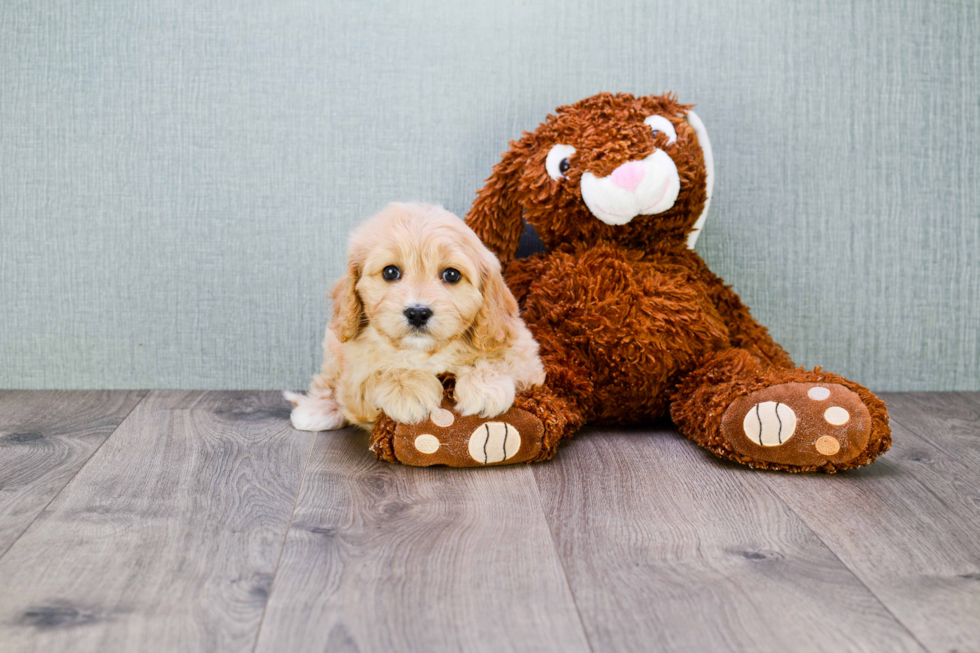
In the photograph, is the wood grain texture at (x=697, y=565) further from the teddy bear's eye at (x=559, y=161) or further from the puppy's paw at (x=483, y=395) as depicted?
the teddy bear's eye at (x=559, y=161)

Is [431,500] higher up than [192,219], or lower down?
lower down

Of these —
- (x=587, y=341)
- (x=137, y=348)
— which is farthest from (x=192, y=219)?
(x=587, y=341)

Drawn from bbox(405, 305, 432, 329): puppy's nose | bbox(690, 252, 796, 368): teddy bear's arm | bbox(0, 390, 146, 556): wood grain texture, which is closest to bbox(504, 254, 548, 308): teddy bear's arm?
bbox(690, 252, 796, 368): teddy bear's arm

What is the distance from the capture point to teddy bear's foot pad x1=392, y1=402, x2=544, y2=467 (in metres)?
1.37

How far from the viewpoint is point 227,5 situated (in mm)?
1844

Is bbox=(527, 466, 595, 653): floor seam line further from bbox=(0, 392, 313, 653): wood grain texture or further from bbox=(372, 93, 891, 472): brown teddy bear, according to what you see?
bbox=(0, 392, 313, 653): wood grain texture

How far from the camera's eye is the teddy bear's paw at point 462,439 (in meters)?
1.37

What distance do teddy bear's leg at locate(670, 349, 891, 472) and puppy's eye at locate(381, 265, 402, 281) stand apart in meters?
0.63

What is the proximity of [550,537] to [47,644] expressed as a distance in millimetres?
623

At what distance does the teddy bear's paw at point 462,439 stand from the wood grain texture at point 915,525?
434mm

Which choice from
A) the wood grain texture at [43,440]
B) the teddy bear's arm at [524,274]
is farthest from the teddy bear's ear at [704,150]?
the wood grain texture at [43,440]

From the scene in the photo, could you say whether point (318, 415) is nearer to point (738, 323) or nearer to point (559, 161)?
point (559, 161)

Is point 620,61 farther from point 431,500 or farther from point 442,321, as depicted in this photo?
point 431,500

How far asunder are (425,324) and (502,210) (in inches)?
20.3
